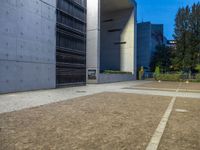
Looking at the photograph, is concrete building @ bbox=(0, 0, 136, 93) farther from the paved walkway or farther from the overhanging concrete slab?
the overhanging concrete slab

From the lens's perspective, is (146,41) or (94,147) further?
(146,41)

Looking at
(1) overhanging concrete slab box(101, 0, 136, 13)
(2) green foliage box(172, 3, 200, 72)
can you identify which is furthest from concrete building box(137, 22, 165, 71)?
(1) overhanging concrete slab box(101, 0, 136, 13)

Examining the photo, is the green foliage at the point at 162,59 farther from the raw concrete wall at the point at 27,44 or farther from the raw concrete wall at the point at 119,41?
the raw concrete wall at the point at 27,44

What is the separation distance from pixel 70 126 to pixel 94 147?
5.15ft

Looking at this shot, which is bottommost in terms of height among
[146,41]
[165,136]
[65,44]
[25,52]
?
[165,136]

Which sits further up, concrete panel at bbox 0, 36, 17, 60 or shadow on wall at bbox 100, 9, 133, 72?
shadow on wall at bbox 100, 9, 133, 72

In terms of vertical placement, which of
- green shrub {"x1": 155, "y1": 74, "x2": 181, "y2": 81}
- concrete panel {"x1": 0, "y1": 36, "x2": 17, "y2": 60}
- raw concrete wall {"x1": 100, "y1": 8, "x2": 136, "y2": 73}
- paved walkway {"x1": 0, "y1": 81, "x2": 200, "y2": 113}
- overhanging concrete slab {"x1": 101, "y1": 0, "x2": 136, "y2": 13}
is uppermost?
overhanging concrete slab {"x1": 101, "y1": 0, "x2": 136, "y2": 13}

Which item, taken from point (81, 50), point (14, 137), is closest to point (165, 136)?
point (14, 137)

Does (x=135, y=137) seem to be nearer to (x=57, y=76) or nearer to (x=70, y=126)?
(x=70, y=126)

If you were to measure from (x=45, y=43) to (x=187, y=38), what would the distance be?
115ft

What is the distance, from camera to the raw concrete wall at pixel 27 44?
11.9 m

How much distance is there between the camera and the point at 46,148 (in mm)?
3512

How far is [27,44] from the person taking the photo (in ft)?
44.5

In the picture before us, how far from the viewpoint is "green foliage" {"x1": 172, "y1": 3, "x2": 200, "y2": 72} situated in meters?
39.0
